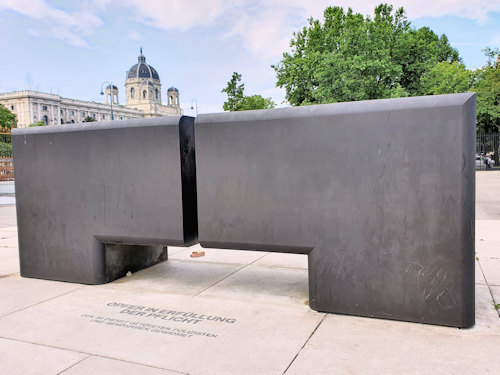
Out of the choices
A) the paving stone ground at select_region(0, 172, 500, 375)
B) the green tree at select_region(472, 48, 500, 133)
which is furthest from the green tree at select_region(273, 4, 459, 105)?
the paving stone ground at select_region(0, 172, 500, 375)

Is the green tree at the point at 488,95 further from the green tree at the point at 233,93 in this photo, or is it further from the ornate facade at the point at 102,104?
the ornate facade at the point at 102,104

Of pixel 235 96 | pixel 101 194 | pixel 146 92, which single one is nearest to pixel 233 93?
pixel 235 96

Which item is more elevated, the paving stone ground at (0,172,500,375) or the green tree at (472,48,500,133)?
the green tree at (472,48,500,133)

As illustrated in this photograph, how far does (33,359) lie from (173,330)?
1.01 meters

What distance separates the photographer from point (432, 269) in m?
3.28

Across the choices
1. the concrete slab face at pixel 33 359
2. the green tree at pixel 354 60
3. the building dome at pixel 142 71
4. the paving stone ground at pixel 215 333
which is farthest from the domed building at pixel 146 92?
the concrete slab face at pixel 33 359

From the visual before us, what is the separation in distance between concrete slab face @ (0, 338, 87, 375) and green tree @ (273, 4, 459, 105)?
28.5 m

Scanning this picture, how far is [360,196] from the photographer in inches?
137

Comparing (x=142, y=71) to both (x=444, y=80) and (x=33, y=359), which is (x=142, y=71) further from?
(x=33, y=359)

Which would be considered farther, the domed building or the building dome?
the building dome

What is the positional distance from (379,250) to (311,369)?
1.28 metres

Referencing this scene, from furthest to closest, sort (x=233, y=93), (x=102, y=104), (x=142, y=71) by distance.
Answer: (x=142, y=71) → (x=102, y=104) → (x=233, y=93)

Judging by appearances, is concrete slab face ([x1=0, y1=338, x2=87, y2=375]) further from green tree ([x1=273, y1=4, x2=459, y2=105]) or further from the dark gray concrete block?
green tree ([x1=273, y1=4, x2=459, y2=105])

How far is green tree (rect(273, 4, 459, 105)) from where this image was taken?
2930cm
